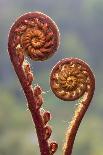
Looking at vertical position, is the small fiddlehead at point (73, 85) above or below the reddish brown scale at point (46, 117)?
above

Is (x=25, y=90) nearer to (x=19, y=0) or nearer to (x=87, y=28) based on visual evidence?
(x=87, y=28)

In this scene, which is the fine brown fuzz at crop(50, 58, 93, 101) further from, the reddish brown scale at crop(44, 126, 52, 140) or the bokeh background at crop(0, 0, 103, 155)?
the bokeh background at crop(0, 0, 103, 155)

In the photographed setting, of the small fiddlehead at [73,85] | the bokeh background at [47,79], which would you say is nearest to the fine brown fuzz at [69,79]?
the small fiddlehead at [73,85]

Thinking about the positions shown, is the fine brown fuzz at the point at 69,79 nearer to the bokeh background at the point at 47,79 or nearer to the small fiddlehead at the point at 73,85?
the small fiddlehead at the point at 73,85

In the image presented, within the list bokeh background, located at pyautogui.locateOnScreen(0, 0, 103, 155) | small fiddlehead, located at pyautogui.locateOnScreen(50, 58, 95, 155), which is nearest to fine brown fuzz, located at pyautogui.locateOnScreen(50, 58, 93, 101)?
small fiddlehead, located at pyautogui.locateOnScreen(50, 58, 95, 155)

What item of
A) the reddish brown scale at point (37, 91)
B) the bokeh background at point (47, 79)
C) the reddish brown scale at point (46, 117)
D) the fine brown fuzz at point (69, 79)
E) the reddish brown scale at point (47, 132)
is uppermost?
the bokeh background at point (47, 79)
